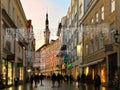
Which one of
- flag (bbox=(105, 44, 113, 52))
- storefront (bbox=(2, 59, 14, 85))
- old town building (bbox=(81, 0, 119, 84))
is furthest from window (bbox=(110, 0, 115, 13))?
storefront (bbox=(2, 59, 14, 85))

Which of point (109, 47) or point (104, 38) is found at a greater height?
point (104, 38)

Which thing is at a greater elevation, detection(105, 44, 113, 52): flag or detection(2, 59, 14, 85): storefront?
detection(105, 44, 113, 52): flag

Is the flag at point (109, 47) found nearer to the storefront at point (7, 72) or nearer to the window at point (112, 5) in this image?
the window at point (112, 5)

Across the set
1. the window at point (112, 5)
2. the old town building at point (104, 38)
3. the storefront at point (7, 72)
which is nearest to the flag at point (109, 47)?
the old town building at point (104, 38)

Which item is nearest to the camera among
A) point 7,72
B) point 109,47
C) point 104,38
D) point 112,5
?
point 109,47

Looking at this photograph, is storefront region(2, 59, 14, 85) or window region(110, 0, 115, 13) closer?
window region(110, 0, 115, 13)

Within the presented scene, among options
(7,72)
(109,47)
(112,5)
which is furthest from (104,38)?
(7,72)

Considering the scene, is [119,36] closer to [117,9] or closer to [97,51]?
[117,9]

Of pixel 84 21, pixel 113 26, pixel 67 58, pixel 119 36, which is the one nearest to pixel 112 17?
pixel 113 26

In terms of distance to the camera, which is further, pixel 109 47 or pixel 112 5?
pixel 112 5

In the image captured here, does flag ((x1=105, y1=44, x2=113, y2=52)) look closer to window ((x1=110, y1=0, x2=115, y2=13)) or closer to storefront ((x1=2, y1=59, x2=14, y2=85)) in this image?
window ((x1=110, y1=0, x2=115, y2=13))

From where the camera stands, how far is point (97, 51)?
170 ft

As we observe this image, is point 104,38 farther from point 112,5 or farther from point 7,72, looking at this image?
point 7,72

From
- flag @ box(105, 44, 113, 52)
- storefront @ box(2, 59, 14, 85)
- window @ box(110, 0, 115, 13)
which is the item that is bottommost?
storefront @ box(2, 59, 14, 85)
